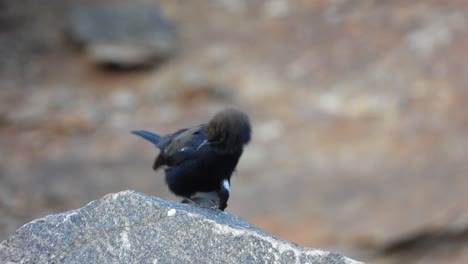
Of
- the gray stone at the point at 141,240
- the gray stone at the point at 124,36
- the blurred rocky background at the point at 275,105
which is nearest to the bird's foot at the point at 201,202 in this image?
the gray stone at the point at 141,240

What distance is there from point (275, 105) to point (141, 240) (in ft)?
27.1

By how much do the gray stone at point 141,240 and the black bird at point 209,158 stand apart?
848mm

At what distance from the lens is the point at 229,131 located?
4.71 meters

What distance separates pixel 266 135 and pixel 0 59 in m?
4.28

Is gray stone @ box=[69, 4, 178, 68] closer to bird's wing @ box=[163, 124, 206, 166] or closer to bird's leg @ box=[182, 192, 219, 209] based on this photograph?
bird's wing @ box=[163, 124, 206, 166]

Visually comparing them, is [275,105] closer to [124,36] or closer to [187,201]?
[124,36]

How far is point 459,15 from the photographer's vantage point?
1268cm

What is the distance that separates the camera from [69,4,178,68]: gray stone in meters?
12.9

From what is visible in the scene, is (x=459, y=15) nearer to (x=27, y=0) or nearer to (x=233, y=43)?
(x=233, y=43)

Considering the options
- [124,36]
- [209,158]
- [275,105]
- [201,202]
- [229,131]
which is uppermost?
[124,36]

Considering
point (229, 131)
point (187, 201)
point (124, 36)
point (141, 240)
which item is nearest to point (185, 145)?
point (187, 201)

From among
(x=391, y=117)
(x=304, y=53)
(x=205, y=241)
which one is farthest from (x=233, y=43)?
(x=205, y=241)

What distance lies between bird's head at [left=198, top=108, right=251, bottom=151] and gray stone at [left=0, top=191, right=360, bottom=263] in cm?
83

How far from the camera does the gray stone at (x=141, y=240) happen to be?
3.76 m
